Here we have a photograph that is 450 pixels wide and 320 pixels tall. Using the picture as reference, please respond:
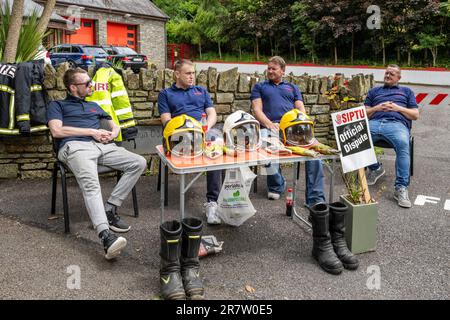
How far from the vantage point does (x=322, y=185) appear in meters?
4.64

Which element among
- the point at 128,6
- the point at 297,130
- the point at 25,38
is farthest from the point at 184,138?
the point at 128,6

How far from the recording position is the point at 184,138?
3613mm

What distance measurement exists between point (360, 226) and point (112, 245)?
1.89 metres

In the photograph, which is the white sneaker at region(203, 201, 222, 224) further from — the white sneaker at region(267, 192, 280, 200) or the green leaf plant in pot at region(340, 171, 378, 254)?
the green leaf plant in pot at region(340, 171, 378, 254)

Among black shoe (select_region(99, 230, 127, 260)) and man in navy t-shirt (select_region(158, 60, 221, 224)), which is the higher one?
man in navy t-shirt (select_region(158, 60, 221, 224))

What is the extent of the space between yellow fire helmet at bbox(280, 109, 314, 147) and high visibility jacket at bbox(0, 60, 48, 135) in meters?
2.88

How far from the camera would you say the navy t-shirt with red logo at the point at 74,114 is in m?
4.26

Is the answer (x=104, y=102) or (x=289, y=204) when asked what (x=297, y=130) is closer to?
(x=289, y=204)

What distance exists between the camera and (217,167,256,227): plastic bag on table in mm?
4160

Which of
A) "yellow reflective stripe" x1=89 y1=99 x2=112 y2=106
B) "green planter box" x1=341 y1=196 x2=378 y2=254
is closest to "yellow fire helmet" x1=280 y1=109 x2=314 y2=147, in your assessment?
"green planter box" x1=341 y1=196 x2=378 y2=254

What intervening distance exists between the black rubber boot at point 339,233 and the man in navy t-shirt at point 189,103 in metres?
1.24

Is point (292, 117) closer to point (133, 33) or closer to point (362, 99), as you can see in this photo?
point (362, 99)

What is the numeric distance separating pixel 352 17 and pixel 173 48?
→ 13148mm
